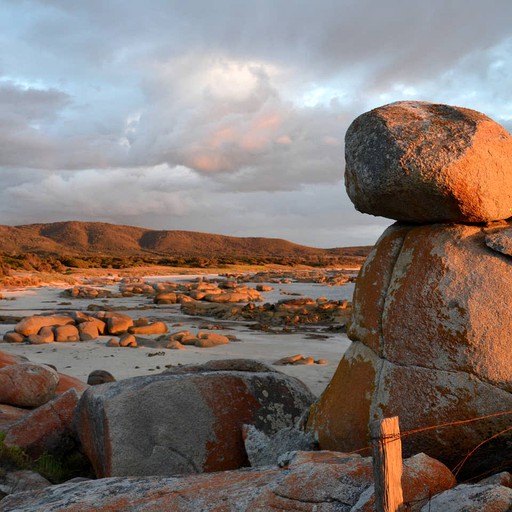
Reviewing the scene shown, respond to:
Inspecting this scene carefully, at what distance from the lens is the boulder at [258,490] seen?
4.40 meters

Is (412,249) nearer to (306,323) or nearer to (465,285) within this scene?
(465,285)

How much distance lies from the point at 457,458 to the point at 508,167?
313cm

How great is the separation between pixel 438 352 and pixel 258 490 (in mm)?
2410

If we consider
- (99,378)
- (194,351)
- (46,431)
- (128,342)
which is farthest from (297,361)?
(46,431)

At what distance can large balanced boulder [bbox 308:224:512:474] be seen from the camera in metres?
5.69

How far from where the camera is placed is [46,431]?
8.74 meters

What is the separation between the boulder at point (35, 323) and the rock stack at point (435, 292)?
1490cm

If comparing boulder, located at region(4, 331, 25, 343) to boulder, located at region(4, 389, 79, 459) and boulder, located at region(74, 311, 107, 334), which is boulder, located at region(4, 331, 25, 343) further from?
boulder, located at region(4, 389, 79, 459)

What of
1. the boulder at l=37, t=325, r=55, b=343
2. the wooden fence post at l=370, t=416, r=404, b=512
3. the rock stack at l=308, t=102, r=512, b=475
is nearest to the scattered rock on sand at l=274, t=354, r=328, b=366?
the boulder at l=37, t=325, r=55, b=343

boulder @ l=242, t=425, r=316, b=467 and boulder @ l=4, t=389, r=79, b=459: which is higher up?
boulder @ l=242, t=425, r=316, b=467

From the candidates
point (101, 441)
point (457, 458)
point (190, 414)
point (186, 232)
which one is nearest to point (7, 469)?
point (101, 441)

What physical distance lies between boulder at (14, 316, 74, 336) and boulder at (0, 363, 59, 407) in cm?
867

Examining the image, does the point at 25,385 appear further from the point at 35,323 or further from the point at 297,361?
the point at 35,323

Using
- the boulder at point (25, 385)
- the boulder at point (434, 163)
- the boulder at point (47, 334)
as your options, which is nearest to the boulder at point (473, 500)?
the boulder at point (434, 163)
